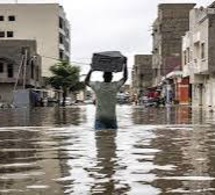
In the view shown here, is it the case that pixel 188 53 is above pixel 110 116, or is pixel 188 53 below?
above

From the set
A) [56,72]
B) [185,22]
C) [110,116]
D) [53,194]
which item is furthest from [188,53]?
[53,194]

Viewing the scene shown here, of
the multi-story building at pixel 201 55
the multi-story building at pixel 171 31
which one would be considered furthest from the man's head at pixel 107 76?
the multi-story building at pixel 171 31

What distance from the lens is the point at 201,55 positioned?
59.7 meters

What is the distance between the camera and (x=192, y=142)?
45.9ft

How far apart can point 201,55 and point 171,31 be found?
36943mm

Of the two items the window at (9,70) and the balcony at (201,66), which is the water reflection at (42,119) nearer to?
the balcony at (201,66)

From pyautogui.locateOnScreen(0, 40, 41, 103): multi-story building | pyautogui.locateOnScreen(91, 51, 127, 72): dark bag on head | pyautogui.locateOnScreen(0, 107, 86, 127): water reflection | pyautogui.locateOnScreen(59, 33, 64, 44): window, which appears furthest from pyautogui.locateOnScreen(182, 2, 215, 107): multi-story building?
pyautogui.locateOnScreen(59, 33, 64, 44): window

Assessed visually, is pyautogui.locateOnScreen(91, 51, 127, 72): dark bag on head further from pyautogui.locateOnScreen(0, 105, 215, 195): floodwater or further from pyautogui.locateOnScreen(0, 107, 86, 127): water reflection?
pyautogui.locateOnScreen(0, 107, 86, 127): water reflection

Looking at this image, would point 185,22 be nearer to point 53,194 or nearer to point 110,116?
Answer: point 110,116

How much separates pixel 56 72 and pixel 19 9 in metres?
22.1

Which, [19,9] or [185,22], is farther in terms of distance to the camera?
[19,9]

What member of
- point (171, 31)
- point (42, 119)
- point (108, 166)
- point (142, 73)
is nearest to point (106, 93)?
point (108, 166)

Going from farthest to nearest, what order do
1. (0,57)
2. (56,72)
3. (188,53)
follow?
1. (56,72)
2. (0,57)
3. (188,53)

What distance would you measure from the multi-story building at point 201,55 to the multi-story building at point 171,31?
23.7 meters
